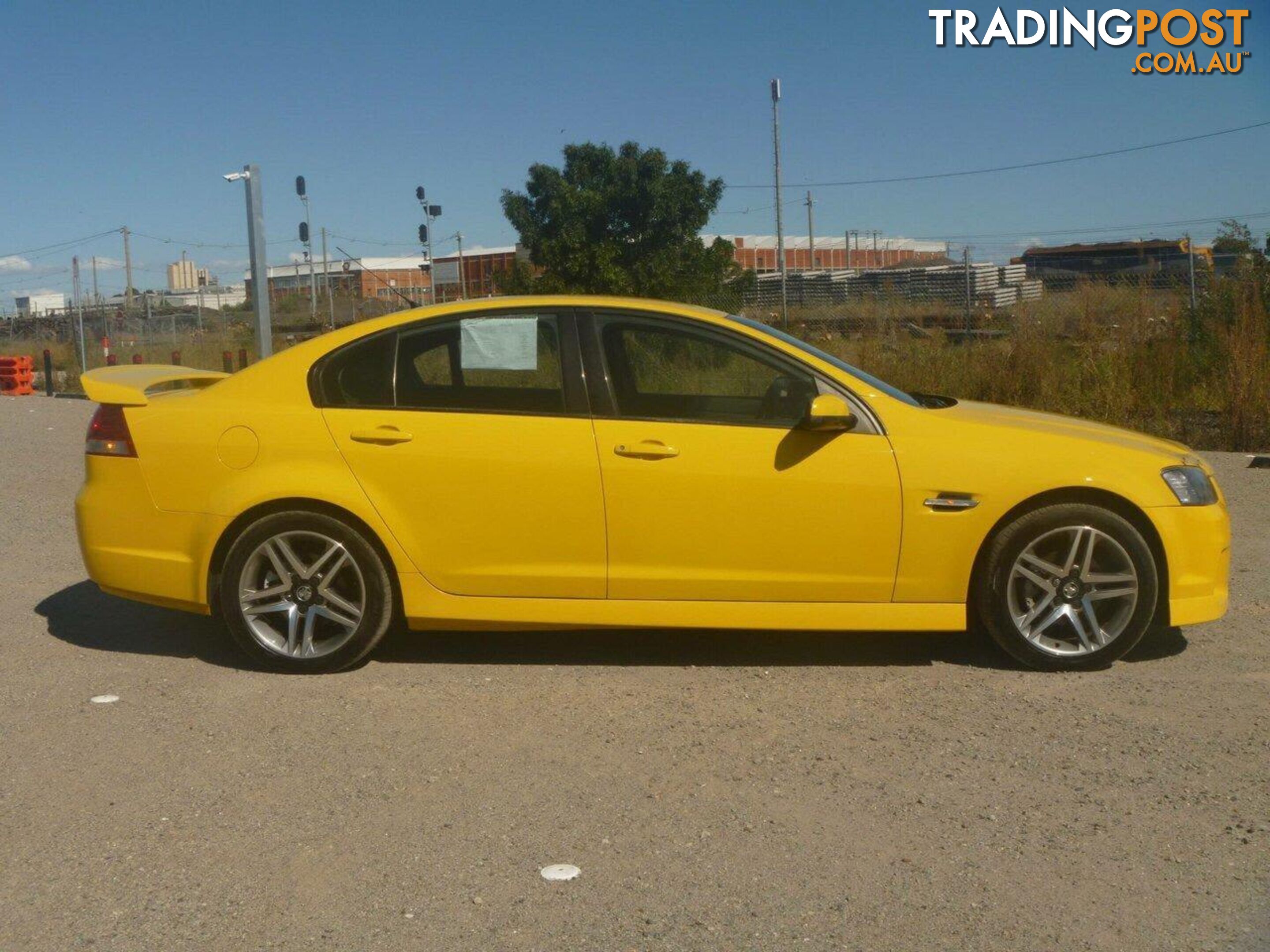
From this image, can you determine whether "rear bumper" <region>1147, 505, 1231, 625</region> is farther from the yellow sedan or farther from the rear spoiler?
the rear spoiler

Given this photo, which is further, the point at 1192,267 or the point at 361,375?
the point at 1192,267

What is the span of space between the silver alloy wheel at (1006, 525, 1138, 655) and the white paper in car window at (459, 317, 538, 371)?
225 centimetres

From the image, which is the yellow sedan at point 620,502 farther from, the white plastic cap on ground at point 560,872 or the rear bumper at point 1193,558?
the white plastic cap on ground at point 560,872

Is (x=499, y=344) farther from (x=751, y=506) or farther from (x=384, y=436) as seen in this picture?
(x=751, y=506)

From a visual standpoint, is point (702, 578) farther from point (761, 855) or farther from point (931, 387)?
point (931, 387)

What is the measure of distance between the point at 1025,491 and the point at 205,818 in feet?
11.2

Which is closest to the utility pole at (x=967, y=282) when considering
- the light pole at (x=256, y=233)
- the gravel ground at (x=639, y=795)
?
the light pole at (x=256, y=233)

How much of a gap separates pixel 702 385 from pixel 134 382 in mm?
2579

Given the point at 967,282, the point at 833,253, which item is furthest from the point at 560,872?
the point at 833,253

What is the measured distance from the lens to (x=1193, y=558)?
584cm

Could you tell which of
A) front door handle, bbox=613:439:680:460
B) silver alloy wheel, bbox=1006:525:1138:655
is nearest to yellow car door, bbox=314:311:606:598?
front door handle, bbox=613:439:680:460

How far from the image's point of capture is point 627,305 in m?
6.08

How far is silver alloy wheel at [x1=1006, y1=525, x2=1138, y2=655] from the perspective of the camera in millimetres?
5777

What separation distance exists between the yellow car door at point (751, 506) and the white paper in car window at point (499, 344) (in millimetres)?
456
